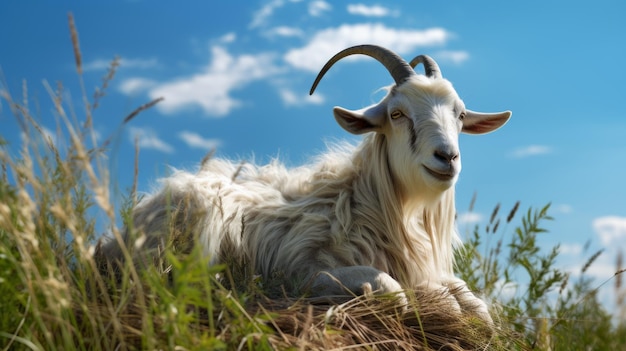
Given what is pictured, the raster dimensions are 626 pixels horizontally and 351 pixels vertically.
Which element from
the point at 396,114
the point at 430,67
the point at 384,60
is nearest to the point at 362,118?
the point at 396,114

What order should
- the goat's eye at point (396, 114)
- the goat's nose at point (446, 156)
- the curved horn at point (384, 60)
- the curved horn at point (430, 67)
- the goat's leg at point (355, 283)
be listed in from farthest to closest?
the curved horn at point (430, 67) < the curved horn at point (384, 60) < the goat's eye at point (396, 114) < the goat's nose at point (446, 156) < the goat's leg at point (355, 283)

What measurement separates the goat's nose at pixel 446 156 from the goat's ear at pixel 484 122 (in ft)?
3.26

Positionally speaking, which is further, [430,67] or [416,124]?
[430,67]

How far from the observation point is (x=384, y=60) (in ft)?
16.6

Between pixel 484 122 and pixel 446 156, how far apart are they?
3.93 feet

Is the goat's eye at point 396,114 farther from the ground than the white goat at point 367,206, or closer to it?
farther from the ground

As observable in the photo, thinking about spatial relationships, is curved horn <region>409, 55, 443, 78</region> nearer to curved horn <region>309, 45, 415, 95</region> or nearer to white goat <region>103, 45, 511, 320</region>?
white goat <region>103, 45, 511, 320</region>

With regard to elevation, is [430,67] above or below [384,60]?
above

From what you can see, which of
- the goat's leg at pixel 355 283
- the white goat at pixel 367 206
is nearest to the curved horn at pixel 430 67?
the white goat at pixel 367 206

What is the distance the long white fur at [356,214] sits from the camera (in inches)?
177

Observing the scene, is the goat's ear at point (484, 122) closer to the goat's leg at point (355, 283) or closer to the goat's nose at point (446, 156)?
the goat's nose at point (446, 156)

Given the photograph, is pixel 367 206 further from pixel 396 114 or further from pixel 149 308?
pixel 149 308

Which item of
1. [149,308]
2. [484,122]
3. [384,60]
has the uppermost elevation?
[384,60]

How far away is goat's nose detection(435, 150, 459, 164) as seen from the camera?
426cm
